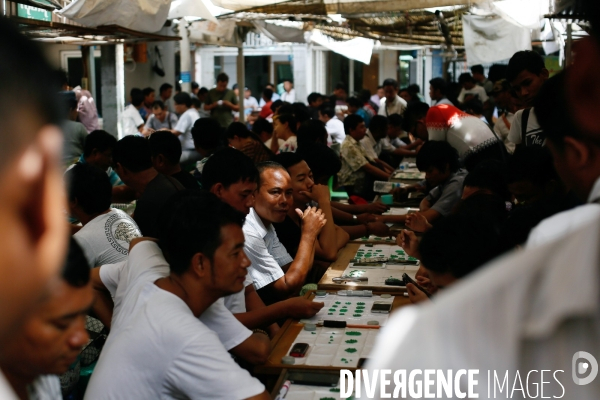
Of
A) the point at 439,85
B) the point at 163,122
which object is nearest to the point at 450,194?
the point at 439,85

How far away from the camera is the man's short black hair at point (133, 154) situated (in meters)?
4.96

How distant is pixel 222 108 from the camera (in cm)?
A: 1316

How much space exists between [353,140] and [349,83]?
16.9 metres

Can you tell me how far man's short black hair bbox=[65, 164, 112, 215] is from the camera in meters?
3.99

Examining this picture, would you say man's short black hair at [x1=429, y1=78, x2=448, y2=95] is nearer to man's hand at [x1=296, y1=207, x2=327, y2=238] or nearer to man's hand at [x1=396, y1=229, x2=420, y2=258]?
man's hand at [x1=296, y1=207, x2=327, y2=238]

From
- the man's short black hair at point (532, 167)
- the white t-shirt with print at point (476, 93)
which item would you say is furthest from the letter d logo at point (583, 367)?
the white t-shirt with print at point (476, 93)

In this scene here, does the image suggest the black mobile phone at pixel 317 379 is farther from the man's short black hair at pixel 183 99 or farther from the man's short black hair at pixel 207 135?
the man's short black hair at pixel 183 99

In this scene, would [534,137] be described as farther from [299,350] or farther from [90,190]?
[90,190]

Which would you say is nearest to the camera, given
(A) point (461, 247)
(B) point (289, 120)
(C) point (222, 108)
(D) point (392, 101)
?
(A) point (461, 247)

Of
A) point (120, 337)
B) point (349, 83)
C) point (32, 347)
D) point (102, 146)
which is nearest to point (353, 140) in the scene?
point (102, 146)

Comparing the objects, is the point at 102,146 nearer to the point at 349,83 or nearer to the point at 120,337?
the point at 120,337

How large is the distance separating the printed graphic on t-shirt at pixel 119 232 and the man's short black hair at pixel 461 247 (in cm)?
175

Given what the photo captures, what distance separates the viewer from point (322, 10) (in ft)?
24.3

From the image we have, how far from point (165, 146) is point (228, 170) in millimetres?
1645
